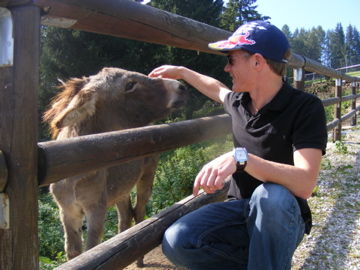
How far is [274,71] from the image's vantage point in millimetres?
2395

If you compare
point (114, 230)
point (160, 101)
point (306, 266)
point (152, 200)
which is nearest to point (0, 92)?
point (160, 101)

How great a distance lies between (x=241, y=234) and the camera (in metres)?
2.34

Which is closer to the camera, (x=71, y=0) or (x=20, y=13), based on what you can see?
(x=20, y=13)

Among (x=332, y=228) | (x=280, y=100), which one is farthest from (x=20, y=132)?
(x=332, y=228)

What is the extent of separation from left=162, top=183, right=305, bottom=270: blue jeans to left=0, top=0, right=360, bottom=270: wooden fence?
189mm

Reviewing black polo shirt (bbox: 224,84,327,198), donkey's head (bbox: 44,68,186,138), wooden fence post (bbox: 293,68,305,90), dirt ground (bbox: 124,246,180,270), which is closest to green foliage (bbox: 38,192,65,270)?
dirt ground (bbox: 124,246,180,270)

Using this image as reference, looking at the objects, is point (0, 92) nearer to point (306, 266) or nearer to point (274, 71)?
point (274, 71)

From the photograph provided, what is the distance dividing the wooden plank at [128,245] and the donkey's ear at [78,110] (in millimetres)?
936

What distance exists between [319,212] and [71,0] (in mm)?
4431

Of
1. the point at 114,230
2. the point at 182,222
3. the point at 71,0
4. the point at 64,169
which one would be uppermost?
the point at 71,0

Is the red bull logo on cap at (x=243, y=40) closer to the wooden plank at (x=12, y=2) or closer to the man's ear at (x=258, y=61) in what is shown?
the man's ear at (x=258, y=61)

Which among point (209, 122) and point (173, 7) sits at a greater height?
point (173, 7)

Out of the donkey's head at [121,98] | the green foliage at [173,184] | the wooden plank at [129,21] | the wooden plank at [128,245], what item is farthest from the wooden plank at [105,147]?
the green foliage at [173,184]

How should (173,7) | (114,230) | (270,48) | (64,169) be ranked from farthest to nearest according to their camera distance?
(173,7)
(114,230)
(270,48)
(64,169)
